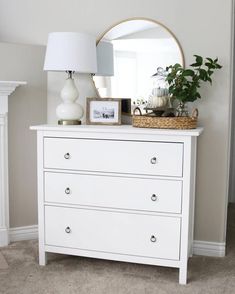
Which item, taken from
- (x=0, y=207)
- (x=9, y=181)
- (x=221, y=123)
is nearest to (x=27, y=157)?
(x=9, y=181)

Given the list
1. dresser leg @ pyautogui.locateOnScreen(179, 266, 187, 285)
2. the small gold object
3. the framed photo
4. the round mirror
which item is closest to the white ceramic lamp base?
the small gold object

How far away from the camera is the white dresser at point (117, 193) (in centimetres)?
244

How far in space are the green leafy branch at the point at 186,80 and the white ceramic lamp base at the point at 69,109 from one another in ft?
2.03

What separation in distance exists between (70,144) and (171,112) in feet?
2.21

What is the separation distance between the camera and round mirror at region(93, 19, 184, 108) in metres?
2.87

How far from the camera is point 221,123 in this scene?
2.83 meters

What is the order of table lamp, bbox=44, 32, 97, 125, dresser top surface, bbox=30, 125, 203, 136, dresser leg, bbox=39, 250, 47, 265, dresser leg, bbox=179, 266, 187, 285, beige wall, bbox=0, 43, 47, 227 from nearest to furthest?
dresser top surface, bbox=30, 125, 203, 136, dresser leg, bbox=179, 266, 187, 285, table lamp, bbox=44, 32, 97, 125, dresser leg, bbox=39, 250, 47, 265, beige wall, bbox=0, 43, 47, 227

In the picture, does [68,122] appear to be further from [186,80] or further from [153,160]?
[186,80]

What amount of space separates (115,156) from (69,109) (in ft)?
1.56

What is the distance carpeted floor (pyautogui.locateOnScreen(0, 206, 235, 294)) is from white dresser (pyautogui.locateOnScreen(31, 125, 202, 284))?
10cm

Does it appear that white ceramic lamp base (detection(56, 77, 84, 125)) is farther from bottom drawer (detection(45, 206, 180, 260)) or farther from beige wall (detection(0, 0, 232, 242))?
bottom drawer (detection(45, 206, 180, 260))

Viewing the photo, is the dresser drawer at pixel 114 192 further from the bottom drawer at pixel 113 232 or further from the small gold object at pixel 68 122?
the small gold object at pixel 68 122

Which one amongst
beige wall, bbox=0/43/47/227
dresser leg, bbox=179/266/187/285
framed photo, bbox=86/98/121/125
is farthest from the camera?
beige wall, bbox=0/43/47/227

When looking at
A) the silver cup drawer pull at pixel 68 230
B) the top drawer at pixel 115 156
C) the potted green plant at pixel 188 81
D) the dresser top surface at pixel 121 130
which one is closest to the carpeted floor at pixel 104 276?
the silver cup drawer pull at pixel 68 230
